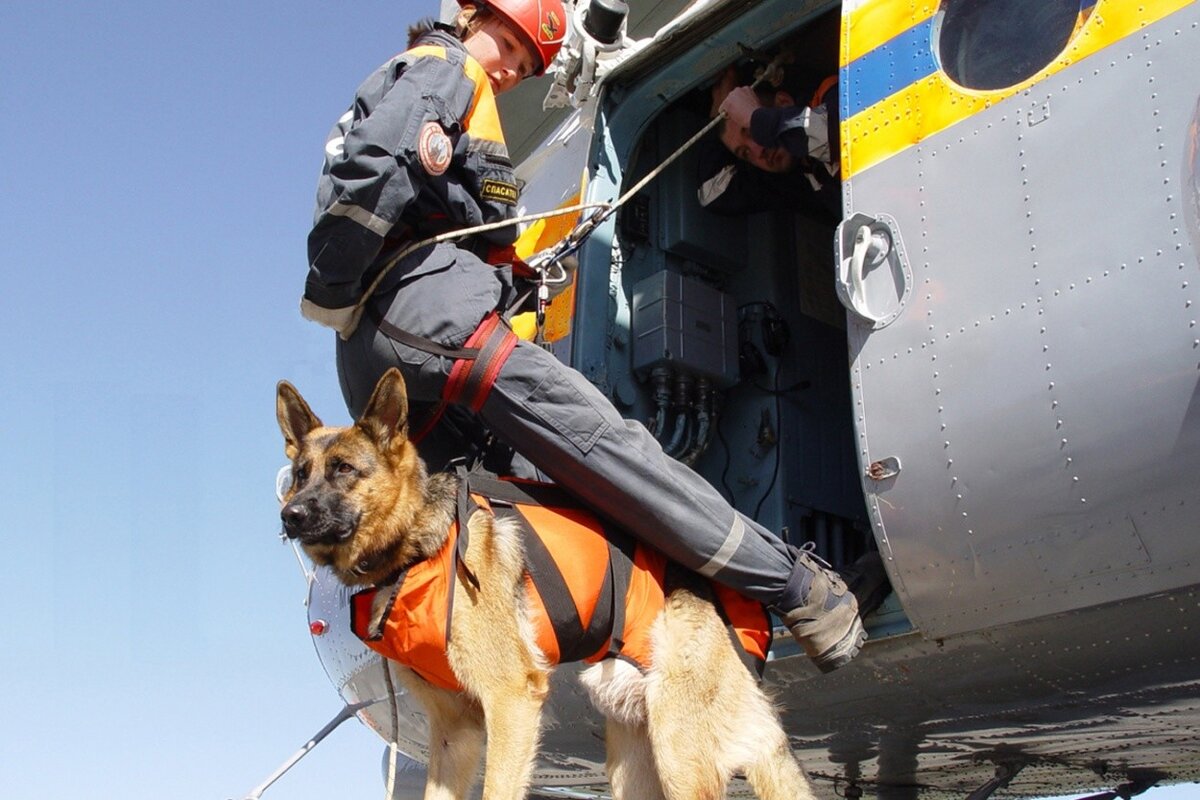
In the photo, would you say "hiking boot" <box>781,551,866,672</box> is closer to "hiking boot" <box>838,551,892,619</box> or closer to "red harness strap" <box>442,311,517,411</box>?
"hiking boot" <box>838,551,892,619</box>

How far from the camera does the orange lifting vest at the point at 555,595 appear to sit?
378cm

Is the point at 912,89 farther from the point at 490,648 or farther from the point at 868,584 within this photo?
the point at 490,648

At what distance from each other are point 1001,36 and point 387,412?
2453 millimetres

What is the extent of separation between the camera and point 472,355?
3.96 metres

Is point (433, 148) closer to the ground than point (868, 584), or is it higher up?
higher up

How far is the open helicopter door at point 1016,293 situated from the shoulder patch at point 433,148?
4.79ft

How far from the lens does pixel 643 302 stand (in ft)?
20.0

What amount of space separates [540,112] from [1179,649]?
770 cm

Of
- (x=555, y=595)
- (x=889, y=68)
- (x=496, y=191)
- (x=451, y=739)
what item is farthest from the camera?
(x=889, y=68)

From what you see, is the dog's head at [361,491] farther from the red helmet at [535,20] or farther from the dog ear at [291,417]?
the red helmet at [535,20]

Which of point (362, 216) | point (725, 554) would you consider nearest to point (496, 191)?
point (362, 216)

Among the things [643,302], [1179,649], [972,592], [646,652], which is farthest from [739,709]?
[643,302]

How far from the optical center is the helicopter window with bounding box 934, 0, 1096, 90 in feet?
12.7

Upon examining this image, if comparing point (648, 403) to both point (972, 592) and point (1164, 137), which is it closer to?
point (972, 592)
